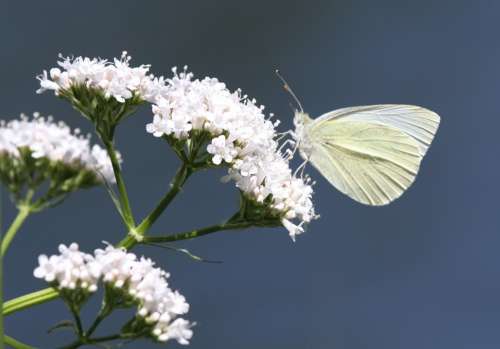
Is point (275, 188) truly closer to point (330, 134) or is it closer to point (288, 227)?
point (288, 227)

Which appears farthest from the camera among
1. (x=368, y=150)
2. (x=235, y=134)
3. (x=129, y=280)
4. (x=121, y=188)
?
(x=368, y=150)

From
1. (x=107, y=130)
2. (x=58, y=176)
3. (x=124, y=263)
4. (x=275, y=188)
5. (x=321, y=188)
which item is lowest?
(x=124, y=263)

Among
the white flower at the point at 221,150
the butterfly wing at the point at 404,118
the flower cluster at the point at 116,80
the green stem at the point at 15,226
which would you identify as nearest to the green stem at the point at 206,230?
the white flower at the point at 221,150

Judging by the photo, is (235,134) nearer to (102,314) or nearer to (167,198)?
(167,198)

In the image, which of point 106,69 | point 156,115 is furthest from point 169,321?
point 106,69

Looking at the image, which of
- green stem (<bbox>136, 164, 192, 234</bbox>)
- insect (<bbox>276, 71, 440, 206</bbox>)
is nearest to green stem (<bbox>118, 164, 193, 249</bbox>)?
green stem (<bbox>136, 164, 192, 234</bbox>)

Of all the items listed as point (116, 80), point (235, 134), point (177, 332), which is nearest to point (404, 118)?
point (235, 134)
